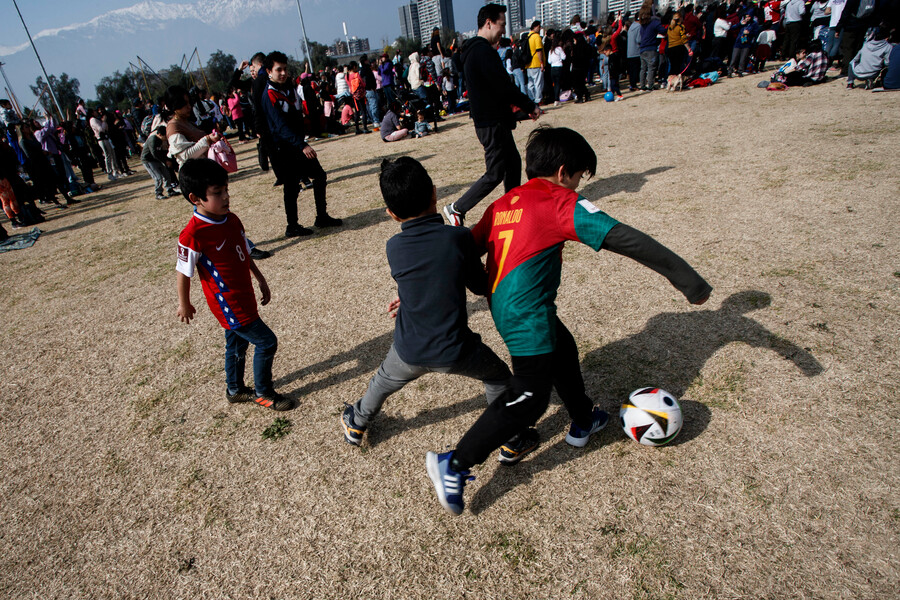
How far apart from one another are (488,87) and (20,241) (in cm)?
938

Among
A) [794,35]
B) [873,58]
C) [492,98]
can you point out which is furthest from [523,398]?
[794,35]

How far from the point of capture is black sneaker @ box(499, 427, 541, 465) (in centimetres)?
262

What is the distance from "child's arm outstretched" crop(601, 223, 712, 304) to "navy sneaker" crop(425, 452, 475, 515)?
1.28m

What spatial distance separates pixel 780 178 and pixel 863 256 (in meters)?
2.24

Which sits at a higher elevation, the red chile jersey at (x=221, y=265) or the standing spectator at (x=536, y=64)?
the standing spectator at (x=536, y=64)

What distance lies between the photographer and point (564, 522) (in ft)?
7.60

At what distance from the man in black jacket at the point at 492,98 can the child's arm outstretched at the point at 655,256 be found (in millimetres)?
3335

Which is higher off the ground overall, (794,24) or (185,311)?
(794,24)

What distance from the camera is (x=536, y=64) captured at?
1366 centimetres

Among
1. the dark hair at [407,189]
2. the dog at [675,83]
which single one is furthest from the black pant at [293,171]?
the dog at [675,83]

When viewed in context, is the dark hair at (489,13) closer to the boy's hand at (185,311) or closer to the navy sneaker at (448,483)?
the boy's hand at (185,311)

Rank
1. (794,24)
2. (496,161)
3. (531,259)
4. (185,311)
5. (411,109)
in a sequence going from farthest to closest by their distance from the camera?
1. (794,24)
2. (411,109)
3. (496,161)
4. (185,311)
5. (531,259)

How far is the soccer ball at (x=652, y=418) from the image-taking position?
2.57 metres

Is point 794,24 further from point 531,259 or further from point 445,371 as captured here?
point 445,371
